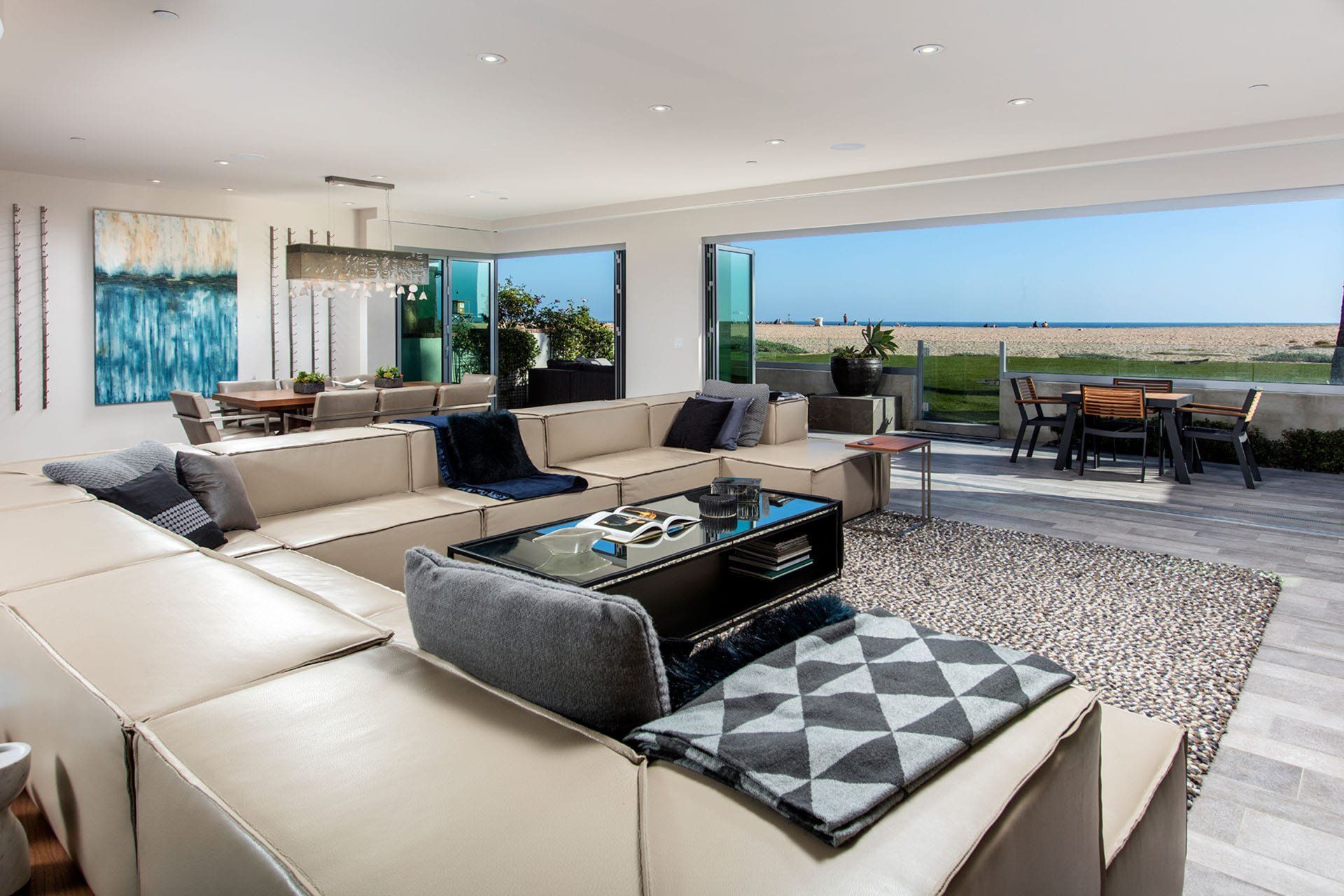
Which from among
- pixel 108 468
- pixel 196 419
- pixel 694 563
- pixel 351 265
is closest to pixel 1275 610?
pixel 694 563

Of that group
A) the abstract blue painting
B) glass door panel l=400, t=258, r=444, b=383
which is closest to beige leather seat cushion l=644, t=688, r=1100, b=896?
the abstract blue painting

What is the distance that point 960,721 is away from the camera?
118cm

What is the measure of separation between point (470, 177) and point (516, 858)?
7274 mm

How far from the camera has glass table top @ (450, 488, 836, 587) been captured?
9.45ft

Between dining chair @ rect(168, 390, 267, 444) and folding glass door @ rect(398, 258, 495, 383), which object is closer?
dining chair @ rect(168, 390, 267, 444)

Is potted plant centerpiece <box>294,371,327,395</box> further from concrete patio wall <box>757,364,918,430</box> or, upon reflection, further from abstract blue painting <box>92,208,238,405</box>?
concrete patio wall <box>757,364,918,430</box>

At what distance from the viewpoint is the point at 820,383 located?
1065 cm

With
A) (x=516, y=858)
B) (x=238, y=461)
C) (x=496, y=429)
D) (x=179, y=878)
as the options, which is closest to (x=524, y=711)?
(x=516, y=858)

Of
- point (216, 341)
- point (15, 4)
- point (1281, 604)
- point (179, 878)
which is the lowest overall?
point (1281, 604)

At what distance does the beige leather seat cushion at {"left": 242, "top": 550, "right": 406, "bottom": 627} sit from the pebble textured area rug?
1649 mm

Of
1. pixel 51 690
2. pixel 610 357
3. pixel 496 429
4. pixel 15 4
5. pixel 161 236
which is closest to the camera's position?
pixel 51 690

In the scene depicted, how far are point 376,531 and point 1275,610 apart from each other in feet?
12.6

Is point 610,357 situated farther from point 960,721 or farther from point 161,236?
point 960,721

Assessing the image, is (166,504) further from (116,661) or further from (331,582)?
(116,661)
